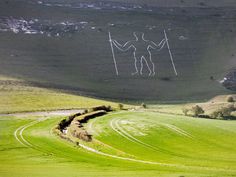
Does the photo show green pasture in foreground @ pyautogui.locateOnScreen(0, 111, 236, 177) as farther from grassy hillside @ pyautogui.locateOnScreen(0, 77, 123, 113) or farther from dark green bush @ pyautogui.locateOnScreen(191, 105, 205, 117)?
grassy hillside @ pyautogui.locateOnScreen(0, 77, 123, 113)

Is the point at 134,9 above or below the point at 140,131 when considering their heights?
above

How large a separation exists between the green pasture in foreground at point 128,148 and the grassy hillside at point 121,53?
37.3 meters

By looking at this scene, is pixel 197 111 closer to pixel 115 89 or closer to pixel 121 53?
pixel 115 89

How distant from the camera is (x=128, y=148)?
107ft

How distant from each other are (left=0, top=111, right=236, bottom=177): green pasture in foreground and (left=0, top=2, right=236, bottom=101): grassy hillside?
37.3m

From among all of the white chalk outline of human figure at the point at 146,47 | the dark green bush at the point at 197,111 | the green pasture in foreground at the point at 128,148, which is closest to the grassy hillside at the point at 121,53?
the white chalk outline of human figure at the point at 146,47

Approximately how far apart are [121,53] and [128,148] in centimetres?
6366

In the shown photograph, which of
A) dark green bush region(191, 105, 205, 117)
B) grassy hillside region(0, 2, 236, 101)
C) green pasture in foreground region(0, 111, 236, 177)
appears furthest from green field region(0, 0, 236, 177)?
dark green bush region(191, 105, 205, 117)

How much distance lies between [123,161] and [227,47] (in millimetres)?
78913

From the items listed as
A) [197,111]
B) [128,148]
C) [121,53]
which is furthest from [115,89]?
[128,148]

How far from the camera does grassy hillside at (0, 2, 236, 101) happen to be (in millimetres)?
83312

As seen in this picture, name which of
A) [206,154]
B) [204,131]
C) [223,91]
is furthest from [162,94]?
[206,154]

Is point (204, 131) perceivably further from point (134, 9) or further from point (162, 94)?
point (134, 9)

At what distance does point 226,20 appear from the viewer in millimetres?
114625
